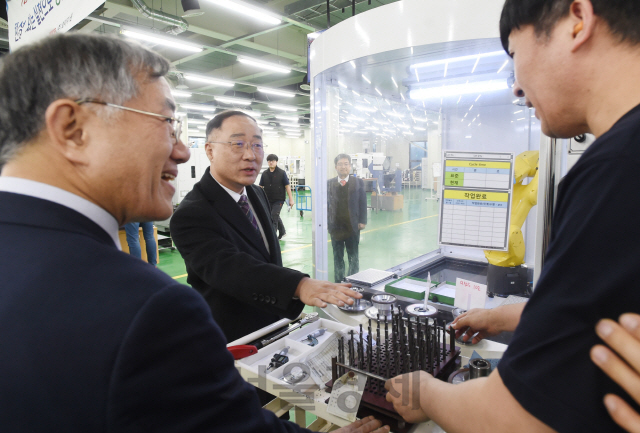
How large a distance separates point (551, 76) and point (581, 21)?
9 centimetres

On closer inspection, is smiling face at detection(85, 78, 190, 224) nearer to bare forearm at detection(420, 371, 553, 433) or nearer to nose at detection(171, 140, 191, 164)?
nose at detection(171, 140, 191, 164)

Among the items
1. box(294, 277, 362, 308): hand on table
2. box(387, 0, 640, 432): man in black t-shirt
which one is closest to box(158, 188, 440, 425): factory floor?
box(294, 277, 362, 308): hand on table

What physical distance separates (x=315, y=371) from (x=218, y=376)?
0.61 meters

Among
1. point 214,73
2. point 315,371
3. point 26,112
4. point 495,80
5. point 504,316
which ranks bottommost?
point 315,371

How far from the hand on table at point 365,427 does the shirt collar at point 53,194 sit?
674 millimetres

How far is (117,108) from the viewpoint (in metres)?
0.63

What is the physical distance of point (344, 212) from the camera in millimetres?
2936

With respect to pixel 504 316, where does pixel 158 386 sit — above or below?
above

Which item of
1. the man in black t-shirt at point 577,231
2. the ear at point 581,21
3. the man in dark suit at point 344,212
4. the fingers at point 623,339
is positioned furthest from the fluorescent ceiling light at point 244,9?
the fingers at point 623,339

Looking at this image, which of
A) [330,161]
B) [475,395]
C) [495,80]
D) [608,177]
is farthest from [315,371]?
[495,80]

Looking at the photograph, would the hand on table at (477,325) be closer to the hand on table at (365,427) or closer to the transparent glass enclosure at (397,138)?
the hand on table at (365,427)

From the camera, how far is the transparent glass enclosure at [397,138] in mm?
2541

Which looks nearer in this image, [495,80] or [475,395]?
[475,395]

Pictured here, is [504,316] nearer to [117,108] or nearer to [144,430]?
[144,430]
